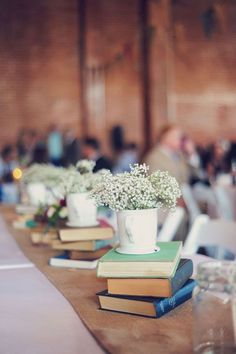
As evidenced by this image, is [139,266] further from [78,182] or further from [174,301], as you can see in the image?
[78,182]

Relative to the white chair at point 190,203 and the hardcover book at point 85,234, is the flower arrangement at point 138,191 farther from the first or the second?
the white chair at point 190,203

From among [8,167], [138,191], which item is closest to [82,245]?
[138,191]

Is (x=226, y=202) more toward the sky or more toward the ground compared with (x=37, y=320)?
more toward the ground

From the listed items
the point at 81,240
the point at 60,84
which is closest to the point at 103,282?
the point at 81,240

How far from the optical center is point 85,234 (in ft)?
6.53

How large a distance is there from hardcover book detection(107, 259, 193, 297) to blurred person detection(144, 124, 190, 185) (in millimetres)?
3955

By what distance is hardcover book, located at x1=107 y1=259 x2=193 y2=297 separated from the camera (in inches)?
54.6

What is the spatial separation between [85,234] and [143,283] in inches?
24.2

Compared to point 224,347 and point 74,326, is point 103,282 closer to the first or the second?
point 74,326

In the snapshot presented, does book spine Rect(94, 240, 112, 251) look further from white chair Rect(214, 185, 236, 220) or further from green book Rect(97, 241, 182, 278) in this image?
white chair Rect(214, 185, 236, 220)

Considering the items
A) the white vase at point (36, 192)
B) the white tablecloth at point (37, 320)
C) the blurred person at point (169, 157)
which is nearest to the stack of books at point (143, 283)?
the white tablecloth at point (37, 320)

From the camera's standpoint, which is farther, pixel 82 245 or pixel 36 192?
pixel 36 192

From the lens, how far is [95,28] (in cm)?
1193

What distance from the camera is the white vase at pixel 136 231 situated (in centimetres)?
154
